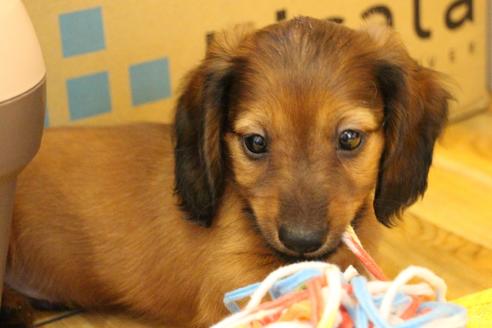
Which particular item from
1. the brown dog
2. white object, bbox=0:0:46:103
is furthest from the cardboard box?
white object, bbox=0:0:46:103

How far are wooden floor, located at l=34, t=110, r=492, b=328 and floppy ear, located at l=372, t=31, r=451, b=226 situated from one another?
0.21 metres

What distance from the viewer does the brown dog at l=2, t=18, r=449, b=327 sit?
5.50ft

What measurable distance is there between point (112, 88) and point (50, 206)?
543 millimetres

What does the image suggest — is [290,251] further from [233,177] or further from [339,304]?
[339,304]

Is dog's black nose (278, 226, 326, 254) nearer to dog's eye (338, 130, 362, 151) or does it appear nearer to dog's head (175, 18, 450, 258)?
dog's head (175, 18, 450, 258)

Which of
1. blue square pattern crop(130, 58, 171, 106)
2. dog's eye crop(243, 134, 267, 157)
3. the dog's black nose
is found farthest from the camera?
blue square pattern crop(130, 58, 171, 106)

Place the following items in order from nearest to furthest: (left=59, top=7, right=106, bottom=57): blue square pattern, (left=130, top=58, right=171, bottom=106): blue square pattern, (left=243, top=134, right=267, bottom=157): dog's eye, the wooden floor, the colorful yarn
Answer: the colorful yarn
(left=243, top=134, right=267, bottom=157): dog's eye
the wooden floor
(left=59, top=7, right=106, bottom=57): blue square pattern
(left=130, top=58, right=171, bottom=106): blue square pattern

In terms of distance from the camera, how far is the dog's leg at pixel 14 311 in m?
2.03

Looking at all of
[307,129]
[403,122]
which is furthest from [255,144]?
[403,122]

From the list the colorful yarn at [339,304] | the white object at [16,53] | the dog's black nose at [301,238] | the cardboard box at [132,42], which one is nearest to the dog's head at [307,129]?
the dog's black nose at [301,238]

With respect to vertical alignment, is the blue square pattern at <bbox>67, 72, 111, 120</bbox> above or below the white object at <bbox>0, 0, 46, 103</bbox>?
below

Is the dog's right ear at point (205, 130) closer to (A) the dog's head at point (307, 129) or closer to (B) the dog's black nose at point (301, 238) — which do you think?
(A) the dog's head at point (307, 129)

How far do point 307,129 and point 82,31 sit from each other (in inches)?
37.5

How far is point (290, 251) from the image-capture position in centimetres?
168
